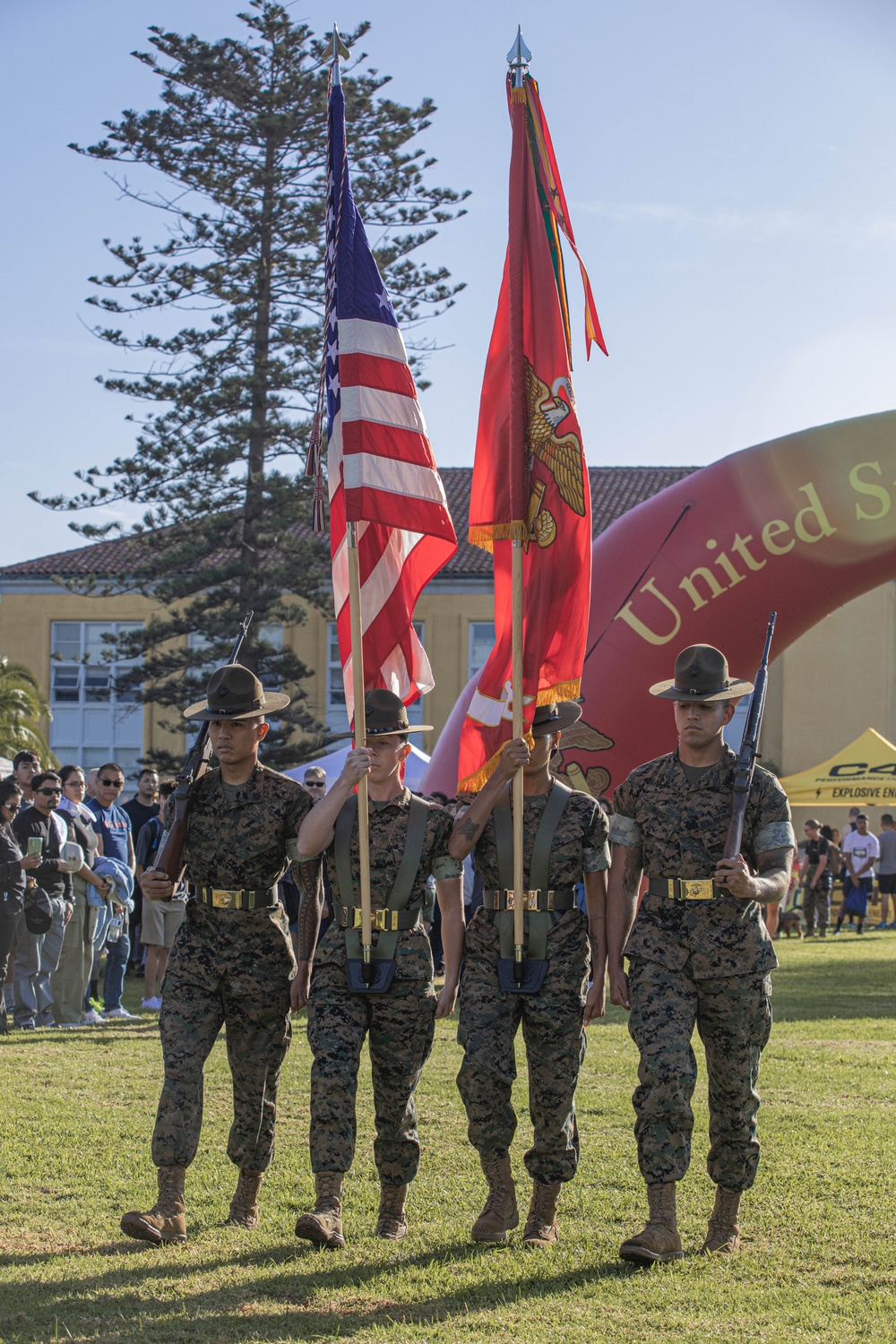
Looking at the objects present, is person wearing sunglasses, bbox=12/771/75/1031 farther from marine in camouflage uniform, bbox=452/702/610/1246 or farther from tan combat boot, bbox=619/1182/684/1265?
tan combat boot, bbox=619/1182/684/1265

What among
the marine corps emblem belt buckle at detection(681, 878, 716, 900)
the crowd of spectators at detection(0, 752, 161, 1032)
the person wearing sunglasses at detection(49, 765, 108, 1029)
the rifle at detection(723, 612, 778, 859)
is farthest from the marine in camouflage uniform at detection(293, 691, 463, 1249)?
the person wearing sunglasses at detection(49, 765, 108, 1029)

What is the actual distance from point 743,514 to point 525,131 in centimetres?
672

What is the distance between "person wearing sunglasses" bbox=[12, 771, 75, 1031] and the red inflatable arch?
4557 mm

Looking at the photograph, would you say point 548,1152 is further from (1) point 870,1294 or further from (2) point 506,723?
(2) point 506,723

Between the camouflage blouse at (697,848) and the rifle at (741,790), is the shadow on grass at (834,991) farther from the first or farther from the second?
the rifle at (741,790)

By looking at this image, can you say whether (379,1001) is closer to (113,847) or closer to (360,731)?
(360,731)

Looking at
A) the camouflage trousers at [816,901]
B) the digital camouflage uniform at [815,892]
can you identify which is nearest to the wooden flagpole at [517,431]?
the digital camouflage uniform at [815,892]

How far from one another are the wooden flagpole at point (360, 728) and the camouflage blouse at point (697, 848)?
1.00 metres

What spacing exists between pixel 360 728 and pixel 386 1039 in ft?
4.08

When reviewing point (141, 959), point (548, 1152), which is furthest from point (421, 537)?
point (141, 959)

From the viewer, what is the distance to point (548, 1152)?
5918mm

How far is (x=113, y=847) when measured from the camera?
513 inches

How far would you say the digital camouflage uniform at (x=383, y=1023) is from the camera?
5.78m

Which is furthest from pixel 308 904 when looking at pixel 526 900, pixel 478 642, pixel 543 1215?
pixel 478 642
